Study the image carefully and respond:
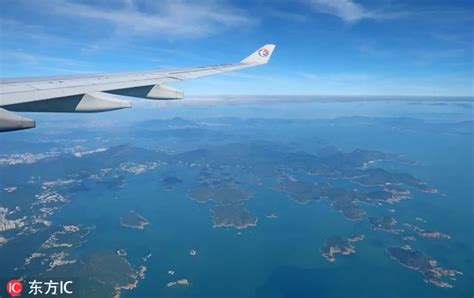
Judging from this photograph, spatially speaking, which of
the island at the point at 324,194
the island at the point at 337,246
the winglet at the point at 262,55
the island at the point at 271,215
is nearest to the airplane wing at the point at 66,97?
the winglet at the point at 262,55

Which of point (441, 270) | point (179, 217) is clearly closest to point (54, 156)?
point (179, 217)

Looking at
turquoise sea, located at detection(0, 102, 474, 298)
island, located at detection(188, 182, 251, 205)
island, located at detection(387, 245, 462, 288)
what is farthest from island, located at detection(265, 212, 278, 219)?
island, located at detection(387, 245, 462, 288)

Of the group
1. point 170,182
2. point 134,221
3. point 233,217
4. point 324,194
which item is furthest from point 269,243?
point 170,182

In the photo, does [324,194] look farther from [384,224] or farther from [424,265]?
[424,265]

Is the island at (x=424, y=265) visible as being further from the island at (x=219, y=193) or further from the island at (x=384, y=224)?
the island at (x=219, y=193)

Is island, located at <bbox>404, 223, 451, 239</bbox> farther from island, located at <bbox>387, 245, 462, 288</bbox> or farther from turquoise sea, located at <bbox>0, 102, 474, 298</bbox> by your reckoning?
island, located at <bbox>387, 245, 462, 288</bbox>

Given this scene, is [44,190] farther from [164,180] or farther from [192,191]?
[192,191]
